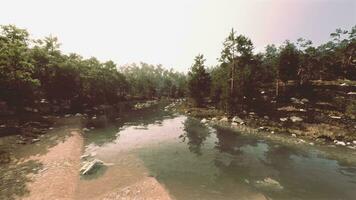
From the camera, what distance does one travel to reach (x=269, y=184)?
17.0m

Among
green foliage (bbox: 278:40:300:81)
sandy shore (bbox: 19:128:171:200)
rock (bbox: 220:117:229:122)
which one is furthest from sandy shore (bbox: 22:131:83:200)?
green foliage (bbox: 278:40:300:81)

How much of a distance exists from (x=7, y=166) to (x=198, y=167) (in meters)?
15.1

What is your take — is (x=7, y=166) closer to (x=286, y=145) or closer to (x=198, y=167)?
(x=198, y=167)

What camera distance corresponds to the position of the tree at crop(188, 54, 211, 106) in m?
58.3

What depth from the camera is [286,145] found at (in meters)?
26.7

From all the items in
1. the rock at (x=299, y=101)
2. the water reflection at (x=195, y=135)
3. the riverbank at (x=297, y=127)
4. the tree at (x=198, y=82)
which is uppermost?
the tree at (x=198, y=82)

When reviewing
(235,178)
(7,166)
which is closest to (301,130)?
(235,178)

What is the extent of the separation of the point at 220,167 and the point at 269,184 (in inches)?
177

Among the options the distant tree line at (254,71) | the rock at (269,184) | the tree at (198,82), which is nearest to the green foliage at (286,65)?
the distant tree line at (254,71)

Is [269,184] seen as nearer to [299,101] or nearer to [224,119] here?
[224,119]

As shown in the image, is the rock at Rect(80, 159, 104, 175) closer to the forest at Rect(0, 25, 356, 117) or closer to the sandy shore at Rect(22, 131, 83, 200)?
the sandy shore at Rect(22, 131, 83, 200)

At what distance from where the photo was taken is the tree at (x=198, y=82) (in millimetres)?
58312

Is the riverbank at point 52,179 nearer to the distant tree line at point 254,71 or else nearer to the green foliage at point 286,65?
the distant tree line at point 254,71

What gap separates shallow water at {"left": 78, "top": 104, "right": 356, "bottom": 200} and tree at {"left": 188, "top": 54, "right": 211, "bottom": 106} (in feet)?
89.2
